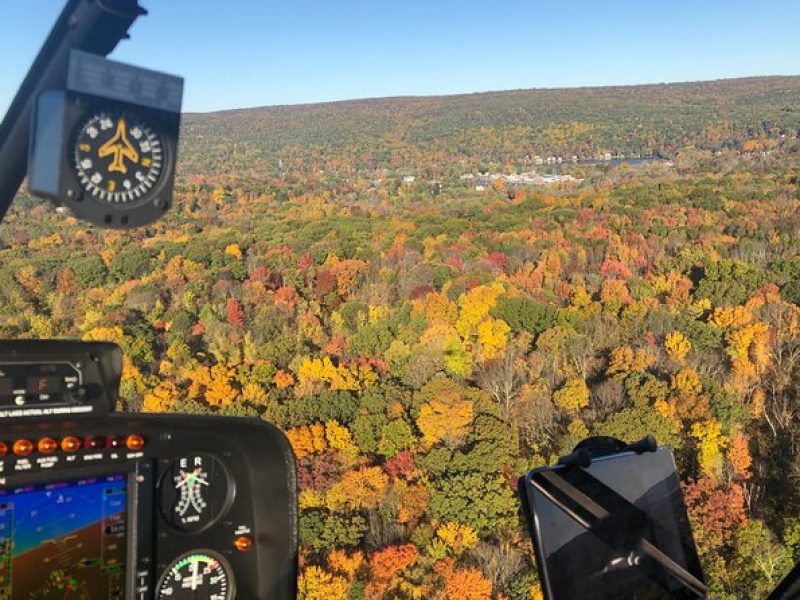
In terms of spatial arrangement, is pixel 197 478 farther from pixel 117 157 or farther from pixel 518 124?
pixel 518 124

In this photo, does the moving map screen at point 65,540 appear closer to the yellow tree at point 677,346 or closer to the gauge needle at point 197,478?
the gauge needle at point 197,478

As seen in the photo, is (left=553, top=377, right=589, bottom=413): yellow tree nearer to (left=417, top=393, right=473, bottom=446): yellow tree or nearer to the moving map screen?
(left=417, top=393, right=473, bottom=446): yellow tree

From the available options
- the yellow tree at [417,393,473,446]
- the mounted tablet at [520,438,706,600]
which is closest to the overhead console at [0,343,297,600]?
the mounted tablet at [520,438,706,600]

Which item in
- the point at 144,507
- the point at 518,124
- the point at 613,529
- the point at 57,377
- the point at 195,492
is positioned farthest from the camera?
the point at 518,124

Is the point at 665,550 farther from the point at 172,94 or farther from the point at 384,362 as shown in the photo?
the point at 384,362

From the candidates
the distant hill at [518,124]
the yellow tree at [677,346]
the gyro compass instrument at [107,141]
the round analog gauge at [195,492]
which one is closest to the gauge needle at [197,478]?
the round analog gauge at [195,492]

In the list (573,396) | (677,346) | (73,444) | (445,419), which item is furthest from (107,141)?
(677,346)

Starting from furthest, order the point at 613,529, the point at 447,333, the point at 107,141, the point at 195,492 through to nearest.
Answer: the point at 447,333 < the point at 195,492 < the point at 613,529 < the point at 107,141
